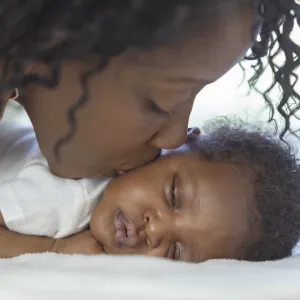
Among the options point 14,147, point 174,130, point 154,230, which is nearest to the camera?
point 174,130

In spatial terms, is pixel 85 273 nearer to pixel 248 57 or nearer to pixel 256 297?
pixel 256 297

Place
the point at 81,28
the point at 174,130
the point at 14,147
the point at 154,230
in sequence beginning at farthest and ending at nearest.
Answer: the point at 14,147 < the point at 154,230 < the point at 174,130 < the point at 81,28

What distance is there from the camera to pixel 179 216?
3.02ft

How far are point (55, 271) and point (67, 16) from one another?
0.31 m

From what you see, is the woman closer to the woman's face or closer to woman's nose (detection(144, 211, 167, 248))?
the woman's face

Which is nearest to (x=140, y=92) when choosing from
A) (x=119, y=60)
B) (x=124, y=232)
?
(x=119, y=60)

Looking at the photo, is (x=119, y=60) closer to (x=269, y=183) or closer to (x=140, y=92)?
(x=140, y=92)

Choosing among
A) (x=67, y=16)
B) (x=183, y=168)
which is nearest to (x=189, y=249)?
(x=183, y=168)

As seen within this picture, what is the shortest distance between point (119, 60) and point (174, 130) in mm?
176

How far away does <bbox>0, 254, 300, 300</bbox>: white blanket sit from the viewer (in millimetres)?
646

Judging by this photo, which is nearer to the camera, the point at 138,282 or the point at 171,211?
the point at 138,282

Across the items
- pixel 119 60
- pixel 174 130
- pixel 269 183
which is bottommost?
pixel 269 183

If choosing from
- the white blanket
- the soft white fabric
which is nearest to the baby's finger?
the soft white fabric

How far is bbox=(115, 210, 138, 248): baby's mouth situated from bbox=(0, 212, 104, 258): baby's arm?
4cm
